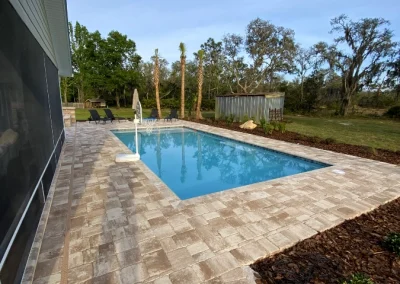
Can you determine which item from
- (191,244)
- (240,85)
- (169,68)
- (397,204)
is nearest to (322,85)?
(240,85)

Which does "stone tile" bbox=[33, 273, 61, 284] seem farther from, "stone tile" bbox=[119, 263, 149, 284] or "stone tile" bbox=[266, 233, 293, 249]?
"stone tile" bbox=[266, 233, 293, 249]

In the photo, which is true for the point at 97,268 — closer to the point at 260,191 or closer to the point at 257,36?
the point at 260,191

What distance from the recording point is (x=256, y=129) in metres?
10.8

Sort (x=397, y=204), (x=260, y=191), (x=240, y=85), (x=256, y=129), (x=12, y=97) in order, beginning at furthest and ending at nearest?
(x=240, y=85), (x=256, y=129), (x=260, y=191), (x=397, y=204), (x=12, y=97)

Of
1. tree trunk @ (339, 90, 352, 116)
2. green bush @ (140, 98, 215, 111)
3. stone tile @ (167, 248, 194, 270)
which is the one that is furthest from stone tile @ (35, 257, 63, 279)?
green bush @ (140, 98, 215, 111)

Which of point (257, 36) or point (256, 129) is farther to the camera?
point (257, 36)

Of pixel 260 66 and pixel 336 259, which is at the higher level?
pixel 260 66

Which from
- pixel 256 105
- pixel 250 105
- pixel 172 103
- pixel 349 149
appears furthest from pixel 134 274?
pixel 172 103

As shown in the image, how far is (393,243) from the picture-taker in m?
2.28

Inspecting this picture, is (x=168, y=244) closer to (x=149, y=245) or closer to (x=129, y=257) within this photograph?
(x=149, y=245)

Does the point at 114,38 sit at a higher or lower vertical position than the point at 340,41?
higher

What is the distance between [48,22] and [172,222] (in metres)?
5.22

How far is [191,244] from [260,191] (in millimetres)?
1815

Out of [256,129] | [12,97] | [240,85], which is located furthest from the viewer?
[240,85]
